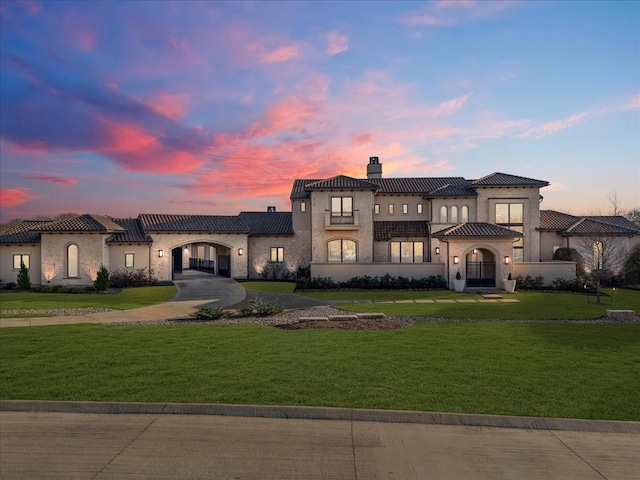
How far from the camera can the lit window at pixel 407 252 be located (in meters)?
34.5

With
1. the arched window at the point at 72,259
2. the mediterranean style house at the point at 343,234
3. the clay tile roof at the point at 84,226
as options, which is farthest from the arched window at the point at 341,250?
the arched window at the point at 72,259

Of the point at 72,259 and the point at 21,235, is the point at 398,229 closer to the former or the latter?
the point at 72,259

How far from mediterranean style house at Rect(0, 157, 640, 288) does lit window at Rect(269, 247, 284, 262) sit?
0.28 ft

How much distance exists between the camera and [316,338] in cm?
1255

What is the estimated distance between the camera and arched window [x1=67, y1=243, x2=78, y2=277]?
30547mm

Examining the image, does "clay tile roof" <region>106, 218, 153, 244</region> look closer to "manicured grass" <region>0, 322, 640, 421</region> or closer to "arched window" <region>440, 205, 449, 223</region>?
"manicured grass" <region>0, 322, 640, 421</region>

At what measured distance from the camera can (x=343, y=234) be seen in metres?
33.8

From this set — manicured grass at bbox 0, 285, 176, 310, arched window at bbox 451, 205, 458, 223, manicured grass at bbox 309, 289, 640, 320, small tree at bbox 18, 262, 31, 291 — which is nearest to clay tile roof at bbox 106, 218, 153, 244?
manicured grass at bbox 0, 285, 176, 310

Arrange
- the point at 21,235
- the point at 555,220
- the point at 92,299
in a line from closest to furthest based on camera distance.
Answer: the point at 92,299 < the point at 21,235 < the point at 555,220

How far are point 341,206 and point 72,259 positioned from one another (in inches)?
812

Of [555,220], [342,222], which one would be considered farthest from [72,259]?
[555,220]

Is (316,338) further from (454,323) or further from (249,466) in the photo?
(249,466)

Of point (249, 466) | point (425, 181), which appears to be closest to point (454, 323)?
point (249, 466)

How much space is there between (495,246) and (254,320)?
18225 mm
